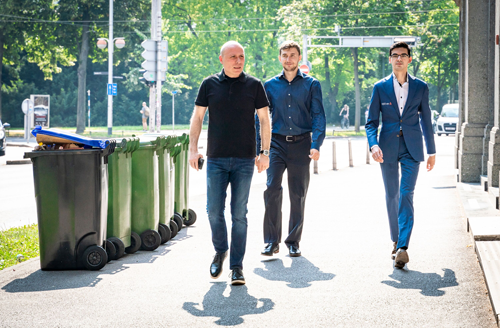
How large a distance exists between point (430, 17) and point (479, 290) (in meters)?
52.1

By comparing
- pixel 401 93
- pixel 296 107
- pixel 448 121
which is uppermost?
pixel 448 121

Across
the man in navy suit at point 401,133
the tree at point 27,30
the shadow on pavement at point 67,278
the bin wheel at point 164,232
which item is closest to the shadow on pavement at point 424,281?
the man in navy suit at point 401,133

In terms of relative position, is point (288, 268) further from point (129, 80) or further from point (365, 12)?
point (129, 80)

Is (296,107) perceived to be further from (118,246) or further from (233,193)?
(118,246)

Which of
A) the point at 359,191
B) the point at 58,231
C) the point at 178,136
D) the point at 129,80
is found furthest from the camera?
the point at 129,80

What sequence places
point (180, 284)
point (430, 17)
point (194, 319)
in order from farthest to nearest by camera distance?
point (430, 17), point (180, 284), point (194, 319)

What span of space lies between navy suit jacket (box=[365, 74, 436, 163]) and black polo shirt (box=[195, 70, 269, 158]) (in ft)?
4.07

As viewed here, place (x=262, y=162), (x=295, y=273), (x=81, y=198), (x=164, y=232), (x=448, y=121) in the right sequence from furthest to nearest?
(x=448, y=121)
(x=164, y=232)
(x=81, y=198)
(x=295, y=273)
(x=262, y=162)

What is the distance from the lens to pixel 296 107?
6840 millimetres

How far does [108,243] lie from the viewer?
672 centimetres

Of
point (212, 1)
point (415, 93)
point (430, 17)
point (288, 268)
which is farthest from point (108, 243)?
point (212, 1)

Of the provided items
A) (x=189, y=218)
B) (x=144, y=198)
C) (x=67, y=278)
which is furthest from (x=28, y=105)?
(x=67, y=278)

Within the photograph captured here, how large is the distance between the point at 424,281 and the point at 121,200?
2.86 m

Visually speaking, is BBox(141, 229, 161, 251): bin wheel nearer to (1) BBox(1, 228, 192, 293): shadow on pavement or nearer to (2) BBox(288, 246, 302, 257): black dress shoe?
(1) BBox(1, 228, 192, 293): shadow on pavement
